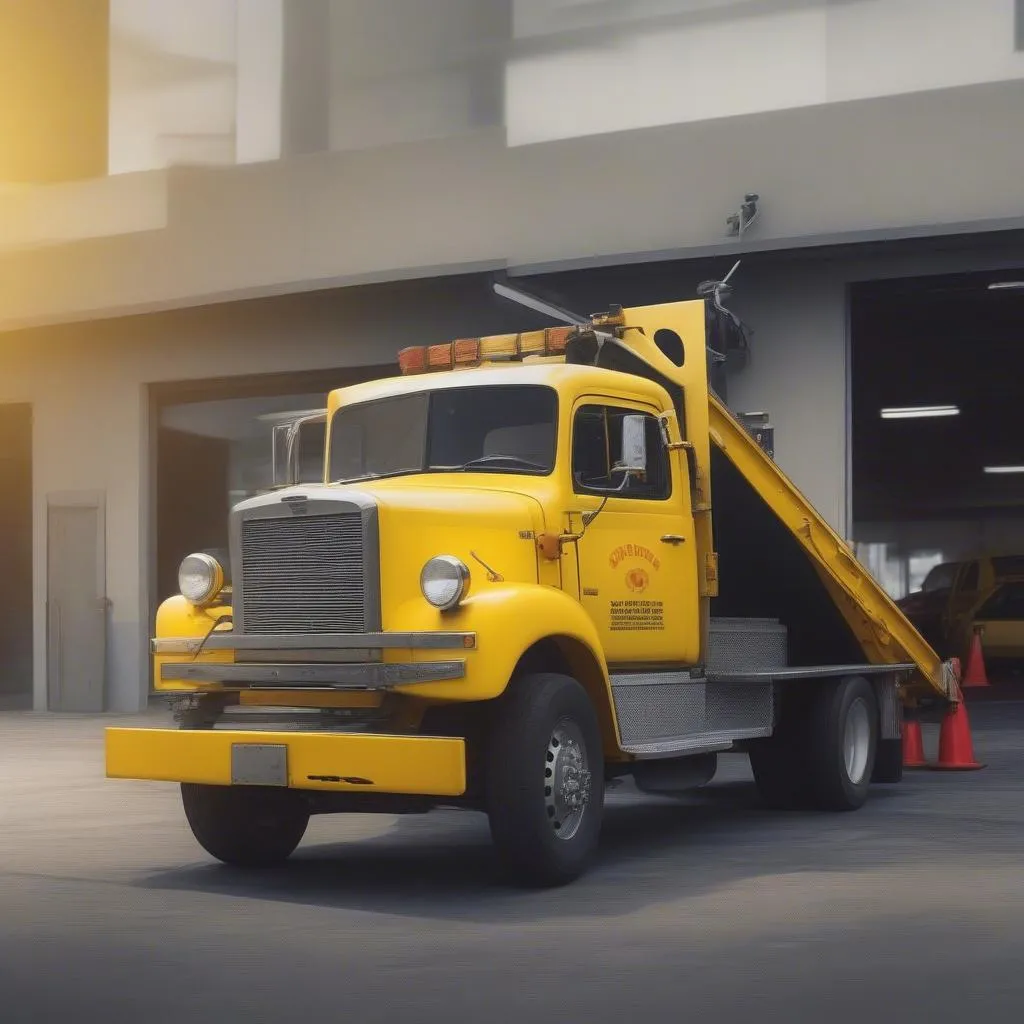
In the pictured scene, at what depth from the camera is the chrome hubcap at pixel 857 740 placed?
11961mm

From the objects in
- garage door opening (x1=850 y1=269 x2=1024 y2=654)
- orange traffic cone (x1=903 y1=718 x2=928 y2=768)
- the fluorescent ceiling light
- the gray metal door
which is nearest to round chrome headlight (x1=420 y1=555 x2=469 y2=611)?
orange traffic cone (x1=903 y1=718 x2=928 y2=768)

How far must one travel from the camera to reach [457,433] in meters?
9.88

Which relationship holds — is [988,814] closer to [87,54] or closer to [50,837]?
[50,837]

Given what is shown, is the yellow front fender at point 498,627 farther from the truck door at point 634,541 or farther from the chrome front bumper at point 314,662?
the truck door at point 634,541

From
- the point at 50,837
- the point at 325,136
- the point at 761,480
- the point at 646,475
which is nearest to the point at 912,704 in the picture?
the point at 761,480

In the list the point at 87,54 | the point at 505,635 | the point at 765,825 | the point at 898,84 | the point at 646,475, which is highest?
the point at 87,54

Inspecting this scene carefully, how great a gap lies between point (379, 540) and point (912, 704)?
6.62m

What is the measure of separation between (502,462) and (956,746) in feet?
21.7

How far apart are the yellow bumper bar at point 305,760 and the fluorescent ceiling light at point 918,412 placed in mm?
27626

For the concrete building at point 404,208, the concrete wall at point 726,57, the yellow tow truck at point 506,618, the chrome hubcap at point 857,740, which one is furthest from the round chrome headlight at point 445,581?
the concrete wall at point 726,57

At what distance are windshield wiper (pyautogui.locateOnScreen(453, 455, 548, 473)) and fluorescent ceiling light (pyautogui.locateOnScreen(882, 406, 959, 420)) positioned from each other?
85.4 ft

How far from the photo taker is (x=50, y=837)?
10820 mm

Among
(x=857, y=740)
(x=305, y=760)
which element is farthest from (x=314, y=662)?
(x=857, y=740)

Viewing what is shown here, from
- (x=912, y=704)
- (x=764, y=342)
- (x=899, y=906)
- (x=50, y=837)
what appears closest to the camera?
(x=899, y=906)
